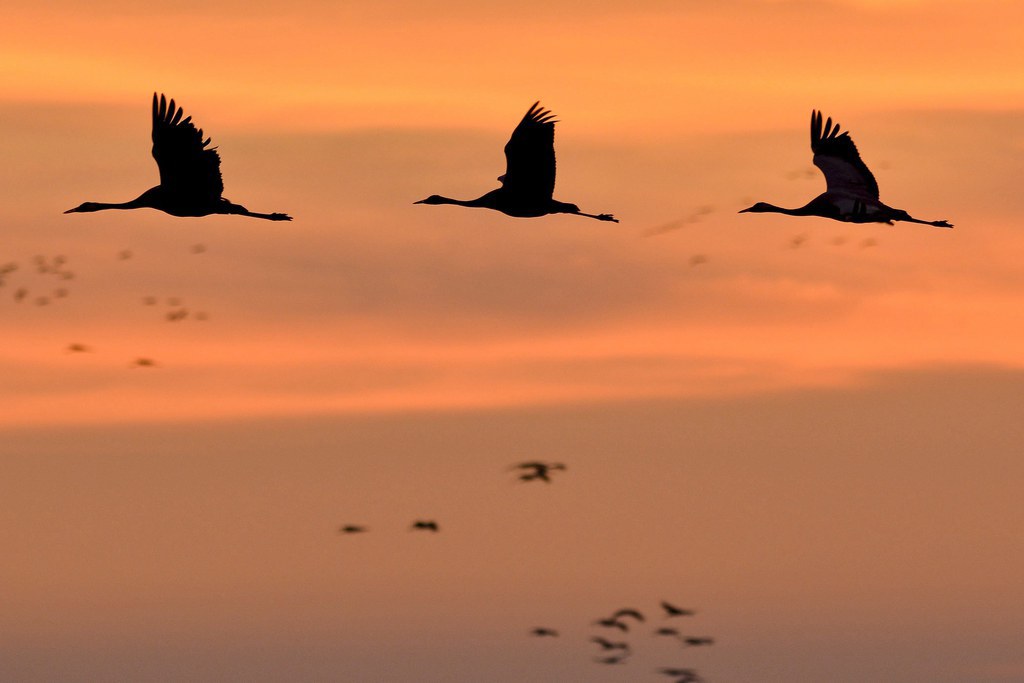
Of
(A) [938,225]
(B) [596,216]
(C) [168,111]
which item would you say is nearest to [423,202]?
(B) [596,216]

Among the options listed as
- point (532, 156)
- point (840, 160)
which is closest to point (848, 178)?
point (840, 160)

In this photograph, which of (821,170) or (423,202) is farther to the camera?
(423,202)

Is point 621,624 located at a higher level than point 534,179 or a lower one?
lower

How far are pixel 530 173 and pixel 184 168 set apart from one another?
7.85 metres

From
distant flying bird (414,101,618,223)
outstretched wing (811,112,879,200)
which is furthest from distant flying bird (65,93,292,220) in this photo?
outstretched wing (811,112,879,200)

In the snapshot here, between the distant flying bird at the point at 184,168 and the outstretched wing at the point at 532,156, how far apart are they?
Result: 6.58 metres

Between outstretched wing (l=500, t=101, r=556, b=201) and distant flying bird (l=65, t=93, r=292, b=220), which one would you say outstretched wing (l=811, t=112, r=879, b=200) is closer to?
outstretched wing (l=500, t=101, r=556, b=201)

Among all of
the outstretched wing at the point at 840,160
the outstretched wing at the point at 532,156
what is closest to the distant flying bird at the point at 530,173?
the outstretched wing at the point at 532,156

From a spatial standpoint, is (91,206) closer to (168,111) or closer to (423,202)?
(168,111)

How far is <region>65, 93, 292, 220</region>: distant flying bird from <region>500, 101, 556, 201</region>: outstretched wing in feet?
21.6

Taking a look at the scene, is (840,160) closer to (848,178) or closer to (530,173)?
(848,178)

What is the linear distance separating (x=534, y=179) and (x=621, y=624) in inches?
427

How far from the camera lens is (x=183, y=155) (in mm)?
34969

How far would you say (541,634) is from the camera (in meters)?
27.6
